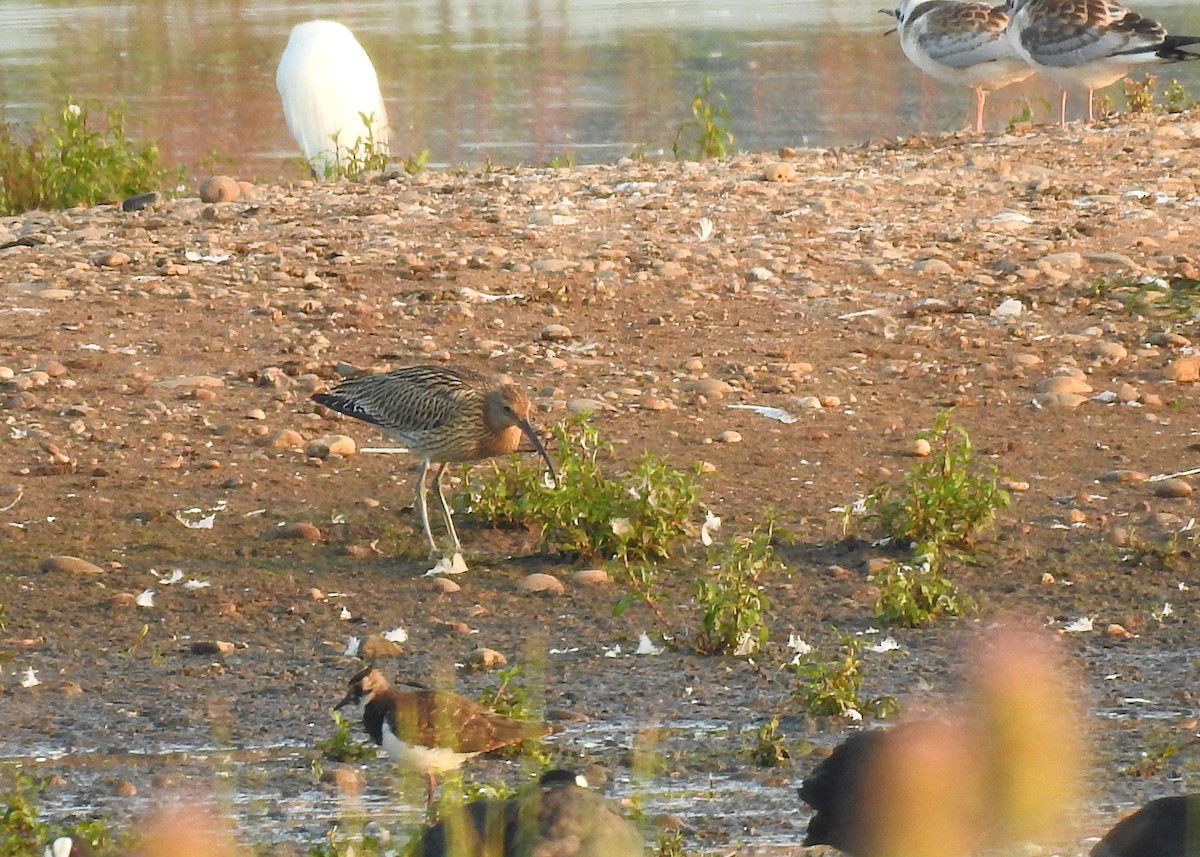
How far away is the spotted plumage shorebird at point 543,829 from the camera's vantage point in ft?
10.3

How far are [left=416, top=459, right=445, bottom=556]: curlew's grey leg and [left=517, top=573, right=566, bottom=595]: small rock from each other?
352mm

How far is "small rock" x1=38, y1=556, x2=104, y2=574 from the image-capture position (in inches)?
234

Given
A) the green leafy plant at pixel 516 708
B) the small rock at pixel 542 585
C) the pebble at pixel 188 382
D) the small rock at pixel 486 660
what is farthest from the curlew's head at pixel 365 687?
the pebble at pixel 188 382

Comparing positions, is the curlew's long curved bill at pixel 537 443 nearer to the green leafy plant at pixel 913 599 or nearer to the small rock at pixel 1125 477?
the green leafy plant at pixel 913 599

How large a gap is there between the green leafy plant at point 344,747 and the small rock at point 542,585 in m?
1.26

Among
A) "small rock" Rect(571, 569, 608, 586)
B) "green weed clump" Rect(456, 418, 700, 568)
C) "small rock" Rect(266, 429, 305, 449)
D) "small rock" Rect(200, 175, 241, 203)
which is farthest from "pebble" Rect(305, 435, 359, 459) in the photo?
"small rock" Rect(200, 175, 241, 203)

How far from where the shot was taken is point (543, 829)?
10.6 ft

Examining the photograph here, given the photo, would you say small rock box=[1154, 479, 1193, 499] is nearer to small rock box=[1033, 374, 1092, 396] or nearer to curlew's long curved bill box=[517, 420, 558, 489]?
small rock box=[1033, 374, 1092, 396]

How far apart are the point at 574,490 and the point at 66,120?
21.0 ft

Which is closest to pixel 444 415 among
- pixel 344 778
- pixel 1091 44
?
pixel 344 778

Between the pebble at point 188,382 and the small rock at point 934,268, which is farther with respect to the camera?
the small rock at point 934,268

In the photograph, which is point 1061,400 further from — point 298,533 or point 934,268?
point 298,533

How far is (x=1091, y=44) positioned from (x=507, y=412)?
7750 millimetres

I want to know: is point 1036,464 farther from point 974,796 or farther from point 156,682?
point 974,796
